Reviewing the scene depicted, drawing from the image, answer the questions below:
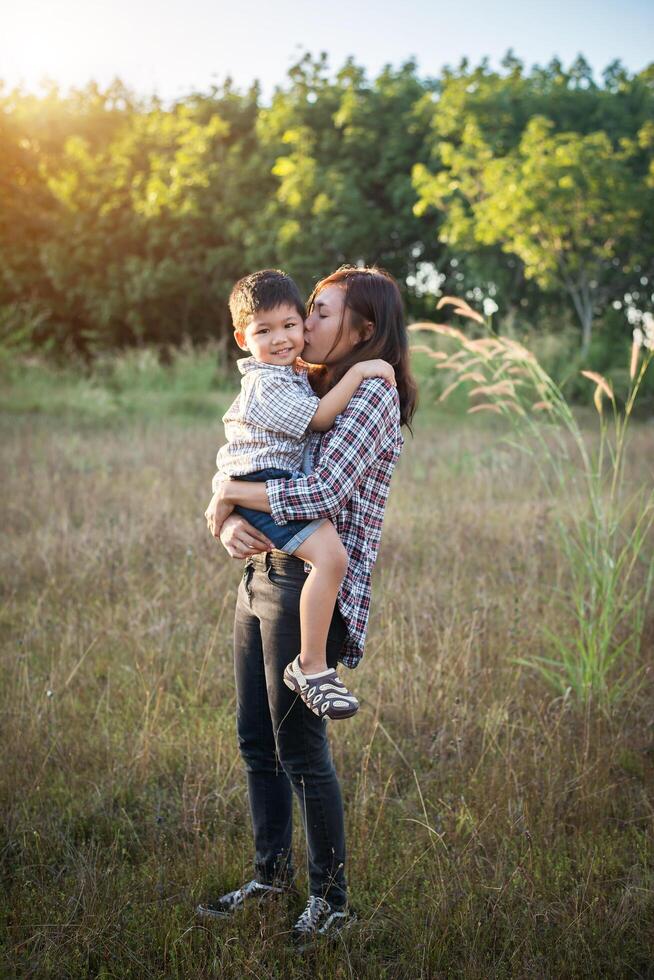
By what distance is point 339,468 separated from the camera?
7.45 feet

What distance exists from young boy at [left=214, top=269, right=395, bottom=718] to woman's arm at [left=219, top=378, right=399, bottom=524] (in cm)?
4

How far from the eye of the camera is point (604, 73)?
21.0 m

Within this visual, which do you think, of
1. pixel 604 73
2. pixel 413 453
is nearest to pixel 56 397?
pixel 413 453

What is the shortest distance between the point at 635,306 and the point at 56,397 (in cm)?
1275

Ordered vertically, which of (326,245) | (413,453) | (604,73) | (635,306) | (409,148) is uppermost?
(604,73)

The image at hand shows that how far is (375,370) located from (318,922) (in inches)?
63.6

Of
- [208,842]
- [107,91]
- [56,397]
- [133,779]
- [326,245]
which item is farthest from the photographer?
[107,91]

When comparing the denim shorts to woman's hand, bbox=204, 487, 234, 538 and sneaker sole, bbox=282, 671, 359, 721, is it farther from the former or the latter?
sneaker sole, bbox=282, 671, 359, 721

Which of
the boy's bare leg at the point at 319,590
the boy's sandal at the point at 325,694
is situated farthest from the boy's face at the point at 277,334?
the boy's sandal at the point at 325,694

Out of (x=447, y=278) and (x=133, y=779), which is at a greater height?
(x=447, y=278)

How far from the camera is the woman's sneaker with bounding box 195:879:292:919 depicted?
2.63 meters

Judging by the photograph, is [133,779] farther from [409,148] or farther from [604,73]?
[604,73]

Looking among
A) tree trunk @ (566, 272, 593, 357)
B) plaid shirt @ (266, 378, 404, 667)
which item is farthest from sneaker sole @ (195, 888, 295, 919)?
tree trunk @ (566, 272, 593, 357)

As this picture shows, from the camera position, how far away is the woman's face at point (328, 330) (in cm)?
247
